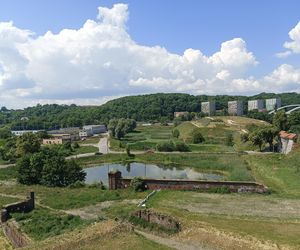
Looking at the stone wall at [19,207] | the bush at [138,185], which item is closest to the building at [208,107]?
the bush at [138,185]

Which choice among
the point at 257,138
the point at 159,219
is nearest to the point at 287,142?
the point at 257,138

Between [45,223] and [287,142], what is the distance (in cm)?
4267

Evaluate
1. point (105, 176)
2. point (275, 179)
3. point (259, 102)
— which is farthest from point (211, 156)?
point (259, 102)

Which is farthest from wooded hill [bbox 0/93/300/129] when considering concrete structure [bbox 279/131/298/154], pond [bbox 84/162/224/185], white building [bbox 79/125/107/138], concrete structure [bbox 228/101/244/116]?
concrete structure [bbox 279/131/298/154]

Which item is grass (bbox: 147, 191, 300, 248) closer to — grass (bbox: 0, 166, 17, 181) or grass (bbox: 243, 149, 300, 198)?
grass (bbox: 243, 149, 300, 198)

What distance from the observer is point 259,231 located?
64.1 feet

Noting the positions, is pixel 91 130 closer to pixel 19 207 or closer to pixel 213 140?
pixel 213 140

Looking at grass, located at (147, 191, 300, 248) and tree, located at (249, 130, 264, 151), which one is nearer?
grass, located at (147, 191, 300, 248)

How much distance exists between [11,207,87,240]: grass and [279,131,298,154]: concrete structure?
127 ft

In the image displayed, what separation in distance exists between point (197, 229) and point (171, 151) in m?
47.7

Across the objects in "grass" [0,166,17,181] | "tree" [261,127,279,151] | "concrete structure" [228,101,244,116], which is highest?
"concrete structure" [228,101,244,116]

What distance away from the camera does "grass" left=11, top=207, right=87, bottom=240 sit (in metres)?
21.6

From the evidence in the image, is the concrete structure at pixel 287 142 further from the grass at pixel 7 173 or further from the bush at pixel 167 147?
the grass at pixel 7 173

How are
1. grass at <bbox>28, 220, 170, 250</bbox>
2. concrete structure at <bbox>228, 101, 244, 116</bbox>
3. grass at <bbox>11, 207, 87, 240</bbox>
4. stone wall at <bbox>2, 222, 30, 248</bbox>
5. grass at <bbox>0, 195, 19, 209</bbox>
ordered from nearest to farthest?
1. grass at <bbox>28, 220, 170, 250</bbox>
2. stone wall at <bbox>2, 222, 30, 248</bbox>
3. grass at <bbox>11, 207, 87, 240</bbox>
4. grass at <bbox>0, 195, 19, 209</bbox>
5. concrete structure at <bbox>228, 101, 244, 116</bbox>
